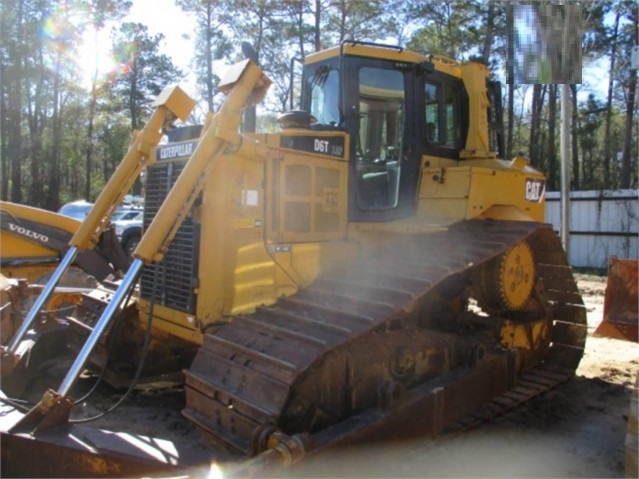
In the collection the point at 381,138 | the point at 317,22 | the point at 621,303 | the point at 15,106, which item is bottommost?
the point at 621,303

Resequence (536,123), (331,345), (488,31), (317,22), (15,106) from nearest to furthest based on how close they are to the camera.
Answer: (331,345) < (317,22) < (488,31) < (536,123) < (15,106)

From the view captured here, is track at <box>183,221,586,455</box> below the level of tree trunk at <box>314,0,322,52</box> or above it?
below

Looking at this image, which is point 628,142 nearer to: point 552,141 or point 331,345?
point 552,141

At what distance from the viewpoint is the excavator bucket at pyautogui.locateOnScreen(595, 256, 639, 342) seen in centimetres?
534

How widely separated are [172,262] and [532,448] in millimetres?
2823

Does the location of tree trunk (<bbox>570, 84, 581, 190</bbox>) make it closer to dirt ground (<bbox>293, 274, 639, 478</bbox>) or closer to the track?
dirt ground (<bbox>293, 274, 639, 478</bbox>)

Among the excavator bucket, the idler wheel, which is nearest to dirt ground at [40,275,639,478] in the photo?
the excavator bucket

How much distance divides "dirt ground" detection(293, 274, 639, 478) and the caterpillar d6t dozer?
0.14 m

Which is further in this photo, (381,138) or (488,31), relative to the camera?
(488,31)

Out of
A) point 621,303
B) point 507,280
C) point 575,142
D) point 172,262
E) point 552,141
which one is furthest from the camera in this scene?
point 575,142

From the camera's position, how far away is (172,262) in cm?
404

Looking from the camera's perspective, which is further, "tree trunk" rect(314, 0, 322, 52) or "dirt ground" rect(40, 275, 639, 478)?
"tree trunk" rect(314, 0, 322, 52)

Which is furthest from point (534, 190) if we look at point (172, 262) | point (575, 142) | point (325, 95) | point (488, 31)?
point (575, 142)

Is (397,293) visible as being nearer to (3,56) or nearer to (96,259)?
(96,259)
